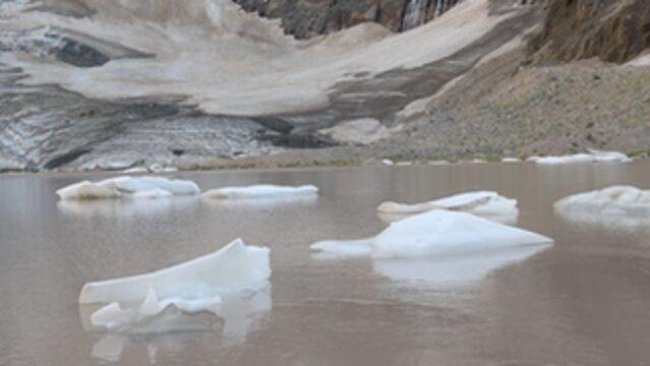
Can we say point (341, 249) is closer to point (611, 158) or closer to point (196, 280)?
point (196, 280)

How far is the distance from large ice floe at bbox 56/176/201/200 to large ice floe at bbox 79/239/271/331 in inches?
462

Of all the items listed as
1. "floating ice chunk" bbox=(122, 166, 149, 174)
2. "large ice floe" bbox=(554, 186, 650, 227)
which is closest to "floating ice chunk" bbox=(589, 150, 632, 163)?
"large ice floe" bbox=(554, 186, 650, 227)

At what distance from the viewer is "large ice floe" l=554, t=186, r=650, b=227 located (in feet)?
32.9

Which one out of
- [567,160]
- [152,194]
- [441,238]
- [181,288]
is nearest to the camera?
[181,288]

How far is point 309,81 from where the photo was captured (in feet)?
209

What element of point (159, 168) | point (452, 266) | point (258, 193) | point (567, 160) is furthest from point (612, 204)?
point (159, 168)

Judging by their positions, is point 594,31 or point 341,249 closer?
point 341,249

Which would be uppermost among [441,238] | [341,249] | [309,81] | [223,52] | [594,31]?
[223,52]

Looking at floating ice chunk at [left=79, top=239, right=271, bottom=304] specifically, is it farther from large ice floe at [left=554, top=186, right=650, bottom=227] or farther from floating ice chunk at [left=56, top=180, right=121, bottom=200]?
floating ice chunk at [left=56, top=180, right=121, bottom=200]

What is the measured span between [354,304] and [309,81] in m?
58.5

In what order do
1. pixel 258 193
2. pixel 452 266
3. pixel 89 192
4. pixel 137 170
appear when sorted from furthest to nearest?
pixel 137 170 < pixel 89 192 < pixel 258 193 < pixel 452 266

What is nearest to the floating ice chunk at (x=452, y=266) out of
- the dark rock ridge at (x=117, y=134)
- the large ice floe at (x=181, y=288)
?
the large ice floe at (x=181, y=288)

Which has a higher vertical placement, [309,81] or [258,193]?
[309,81]

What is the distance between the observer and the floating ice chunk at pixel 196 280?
5707 mm
